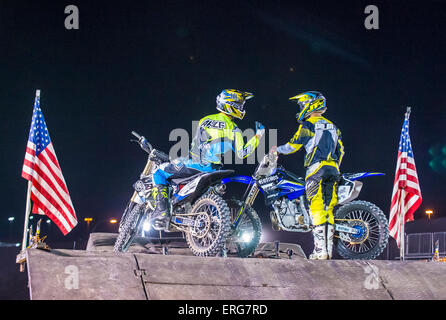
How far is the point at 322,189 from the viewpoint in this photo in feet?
24.4

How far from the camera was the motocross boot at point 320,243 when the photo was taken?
7137 mm

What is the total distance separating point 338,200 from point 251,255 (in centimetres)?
202

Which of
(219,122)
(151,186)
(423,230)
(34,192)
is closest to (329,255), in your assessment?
(219,122)

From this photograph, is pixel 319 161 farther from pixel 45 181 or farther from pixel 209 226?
pixel 45 181

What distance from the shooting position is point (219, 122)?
8.01 meters

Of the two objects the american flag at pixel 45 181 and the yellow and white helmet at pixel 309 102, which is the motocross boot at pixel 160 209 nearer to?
the american flag at pixel 45 181

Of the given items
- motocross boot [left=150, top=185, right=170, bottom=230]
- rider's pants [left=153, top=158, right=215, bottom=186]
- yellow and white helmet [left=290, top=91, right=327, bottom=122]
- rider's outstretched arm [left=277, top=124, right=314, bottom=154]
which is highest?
yellow and white helmet [left=290, top=91, right=327, bottom=122]

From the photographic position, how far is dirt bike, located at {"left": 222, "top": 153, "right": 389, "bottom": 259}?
757cm

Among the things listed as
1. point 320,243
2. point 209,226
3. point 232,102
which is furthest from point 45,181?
point 320,243

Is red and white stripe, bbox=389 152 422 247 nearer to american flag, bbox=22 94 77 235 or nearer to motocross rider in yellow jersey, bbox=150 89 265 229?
motocross rider in yellow jersey, bbox=150 89 265 229

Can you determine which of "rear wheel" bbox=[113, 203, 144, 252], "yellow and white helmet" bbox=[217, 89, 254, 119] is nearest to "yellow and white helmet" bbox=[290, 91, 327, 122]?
"yellow and white helmet" bbox=[217, 89, 254, 119]

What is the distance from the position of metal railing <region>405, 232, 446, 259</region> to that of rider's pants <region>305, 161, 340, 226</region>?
18193mm

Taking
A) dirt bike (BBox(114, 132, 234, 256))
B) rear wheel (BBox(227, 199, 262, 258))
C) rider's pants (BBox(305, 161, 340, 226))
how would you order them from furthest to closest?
rear wheel (BBox(227, 199, 262, 258)) < rider's pants (BBox(305, 161, 340, 226)) < dirt bike (BBox(114, 132, 234, 256))
